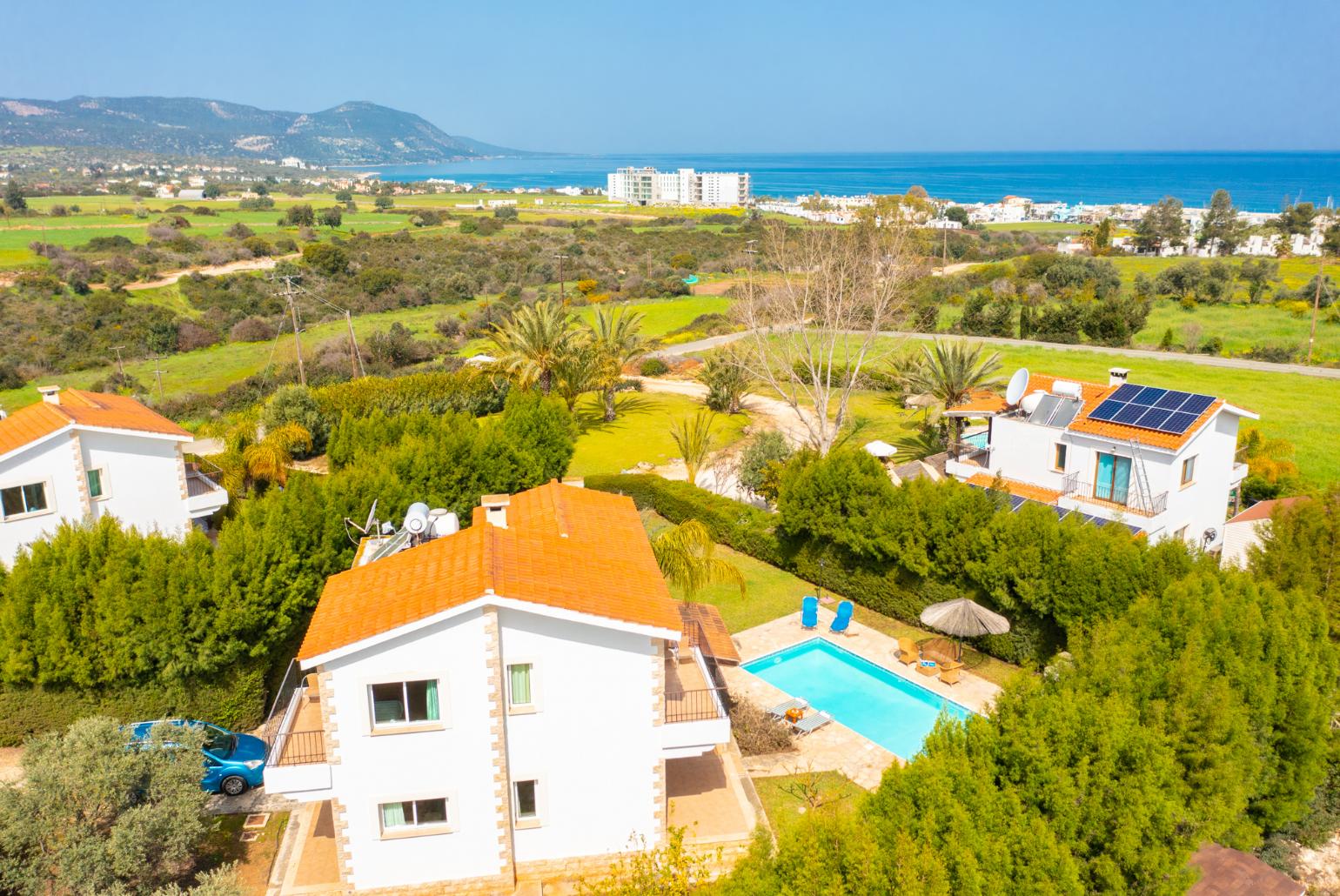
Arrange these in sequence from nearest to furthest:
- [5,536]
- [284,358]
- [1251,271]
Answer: [5,536]
[284,358]
[1251,271]

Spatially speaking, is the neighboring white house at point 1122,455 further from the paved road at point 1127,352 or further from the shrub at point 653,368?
the shrub at point 653,368

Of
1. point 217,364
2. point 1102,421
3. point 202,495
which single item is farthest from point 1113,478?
point 217,364

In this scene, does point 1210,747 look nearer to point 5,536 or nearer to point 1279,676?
point 1279,676

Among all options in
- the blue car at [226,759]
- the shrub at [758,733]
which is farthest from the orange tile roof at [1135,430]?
the blue car at [226,759]

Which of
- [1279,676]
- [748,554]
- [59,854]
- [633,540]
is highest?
[633,540]

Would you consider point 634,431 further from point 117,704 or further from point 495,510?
point 117,704

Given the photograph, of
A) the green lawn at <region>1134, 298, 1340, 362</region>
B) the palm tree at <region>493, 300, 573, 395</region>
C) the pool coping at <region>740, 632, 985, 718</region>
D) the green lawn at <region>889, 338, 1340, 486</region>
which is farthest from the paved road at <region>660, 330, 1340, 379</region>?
the pool coping at <region>740, 632, 985, 718</region>

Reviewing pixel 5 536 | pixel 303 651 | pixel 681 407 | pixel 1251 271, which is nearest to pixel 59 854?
pixel 303 651
